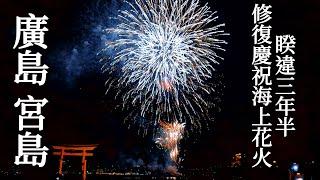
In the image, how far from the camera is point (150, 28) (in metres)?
10.7

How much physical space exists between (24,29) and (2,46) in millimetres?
6529

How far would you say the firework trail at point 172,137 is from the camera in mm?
16484

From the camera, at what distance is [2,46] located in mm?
14305

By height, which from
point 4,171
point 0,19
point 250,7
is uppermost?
point 250,7

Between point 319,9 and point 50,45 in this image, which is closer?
point 319,9

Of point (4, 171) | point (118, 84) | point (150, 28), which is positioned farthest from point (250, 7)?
point (4, 171)

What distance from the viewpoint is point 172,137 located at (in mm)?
17031

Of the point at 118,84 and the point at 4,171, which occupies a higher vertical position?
the point at 118,84

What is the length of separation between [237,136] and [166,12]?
23.5ft

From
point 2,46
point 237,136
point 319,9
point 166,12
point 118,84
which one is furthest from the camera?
point 118,84

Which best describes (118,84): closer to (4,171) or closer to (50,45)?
(50,45)

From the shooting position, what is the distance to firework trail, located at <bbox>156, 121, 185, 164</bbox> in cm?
1648

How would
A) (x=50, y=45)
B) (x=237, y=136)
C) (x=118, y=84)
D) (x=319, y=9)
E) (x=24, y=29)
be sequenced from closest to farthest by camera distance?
1. (x=24, y=29)
2. (x=319, y=9)
3. (x=237, y=136)
4. (x=50, y=45)
5. (x=118, y=84)

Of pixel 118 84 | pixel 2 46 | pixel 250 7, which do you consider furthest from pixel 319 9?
pixel 2 46
